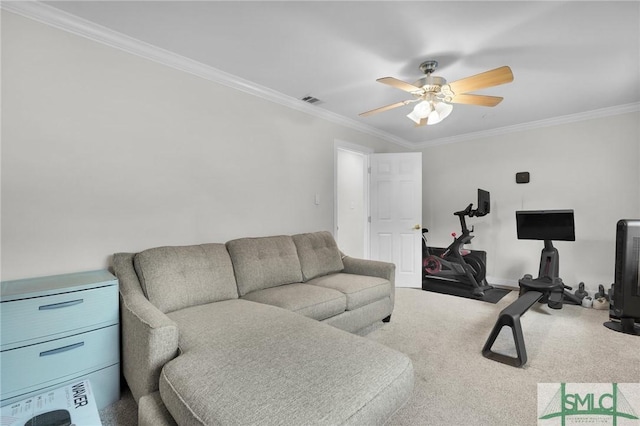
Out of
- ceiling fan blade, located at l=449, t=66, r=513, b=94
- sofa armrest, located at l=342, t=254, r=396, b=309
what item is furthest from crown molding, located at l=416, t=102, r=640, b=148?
sofa armrest, located at l=342, t=254, r=396, b=309

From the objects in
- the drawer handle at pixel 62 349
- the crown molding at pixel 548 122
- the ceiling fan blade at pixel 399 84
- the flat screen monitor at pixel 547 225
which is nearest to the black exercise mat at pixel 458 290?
the flat screen monitor at pixel 547 225

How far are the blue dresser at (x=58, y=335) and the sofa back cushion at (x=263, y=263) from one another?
0.93 m

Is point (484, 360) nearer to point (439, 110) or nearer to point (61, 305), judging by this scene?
point (439, 110)

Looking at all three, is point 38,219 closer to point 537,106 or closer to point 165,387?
point 165,387

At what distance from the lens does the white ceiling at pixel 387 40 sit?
1.92 meters

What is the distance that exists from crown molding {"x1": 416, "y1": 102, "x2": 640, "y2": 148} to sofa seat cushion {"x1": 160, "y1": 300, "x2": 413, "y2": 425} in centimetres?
444

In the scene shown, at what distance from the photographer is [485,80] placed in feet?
7.15

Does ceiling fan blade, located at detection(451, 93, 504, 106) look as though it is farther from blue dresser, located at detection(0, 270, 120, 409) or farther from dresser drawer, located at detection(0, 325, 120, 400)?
dresser drawer, located at detection(0, 325, 120, 400)

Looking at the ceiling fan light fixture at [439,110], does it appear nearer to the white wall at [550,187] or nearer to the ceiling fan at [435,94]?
the ceiling fan at [435,94]

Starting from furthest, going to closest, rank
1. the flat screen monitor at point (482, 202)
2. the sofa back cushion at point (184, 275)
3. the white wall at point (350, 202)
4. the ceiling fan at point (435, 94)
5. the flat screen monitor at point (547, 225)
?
1. the white wall at point (350, 202)
2. the flat screen monitor at point (482, 202)
3. the flat screen monitor at point (547, 225)
4. the ceiling fan at point (435, 94)
5. the sofa back cushion at point (184, 275)

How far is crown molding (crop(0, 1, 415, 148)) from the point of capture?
188 cm

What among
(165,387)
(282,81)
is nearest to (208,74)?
(282,81)

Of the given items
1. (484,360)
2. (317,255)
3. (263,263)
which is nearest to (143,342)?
(263,263)

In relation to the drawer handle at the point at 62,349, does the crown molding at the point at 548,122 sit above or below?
above
